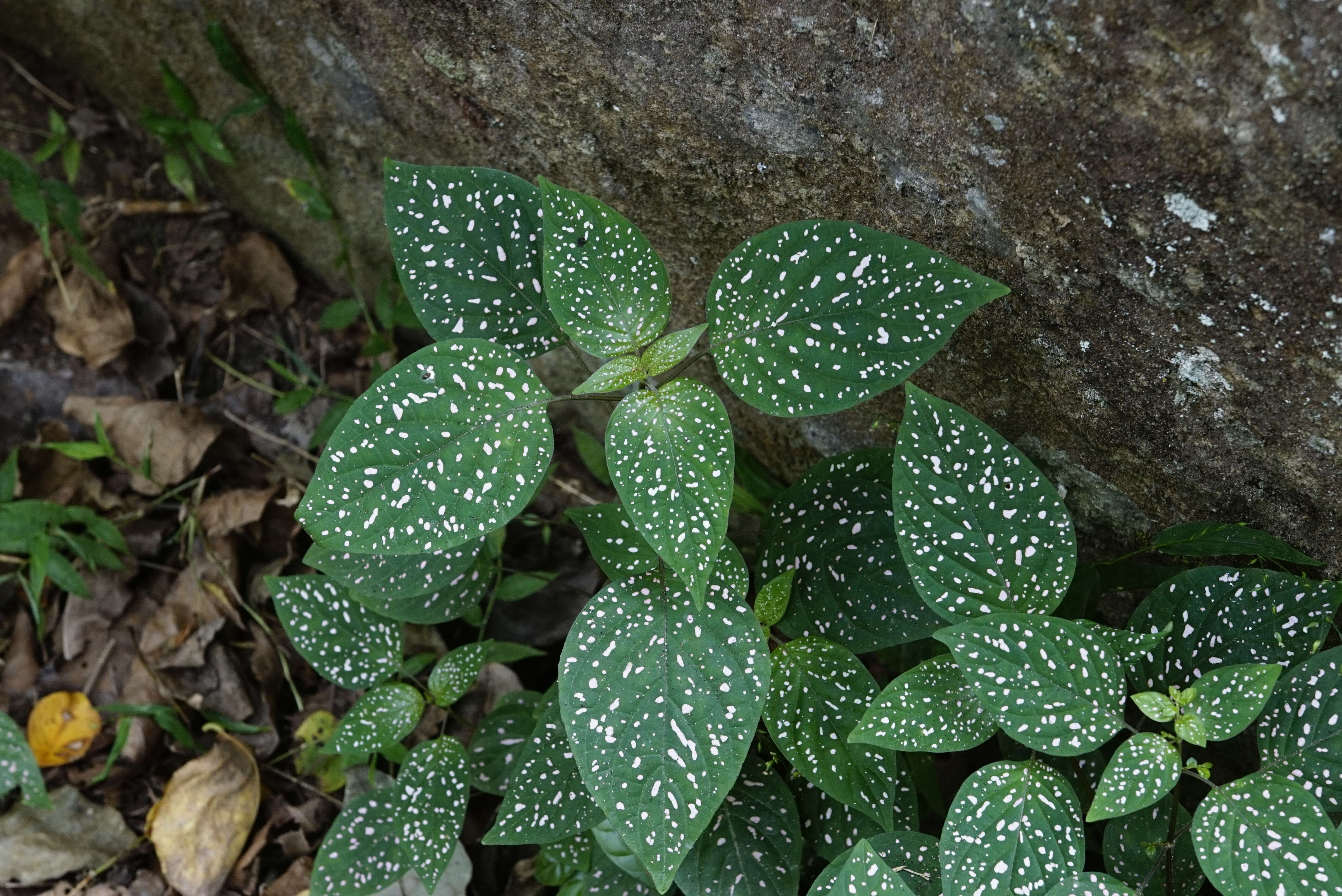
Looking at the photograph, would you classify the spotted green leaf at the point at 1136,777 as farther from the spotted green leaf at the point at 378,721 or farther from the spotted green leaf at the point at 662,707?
the spotted green leaf at the point at 378,721

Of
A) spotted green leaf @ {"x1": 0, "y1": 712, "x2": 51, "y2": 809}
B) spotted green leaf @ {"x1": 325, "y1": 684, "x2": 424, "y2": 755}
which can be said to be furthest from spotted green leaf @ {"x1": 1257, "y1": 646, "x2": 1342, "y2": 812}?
spotted green leaf @ {"x1": 0, "y1": 712, "x2": 51, "y2": 809}

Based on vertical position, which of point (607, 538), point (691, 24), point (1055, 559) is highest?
point (691, 24)

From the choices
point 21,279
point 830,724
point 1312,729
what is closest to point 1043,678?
point 830,724

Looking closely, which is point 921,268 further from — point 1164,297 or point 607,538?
point 607,538

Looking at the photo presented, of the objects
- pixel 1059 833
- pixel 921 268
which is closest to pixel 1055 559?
pixel 1059 833

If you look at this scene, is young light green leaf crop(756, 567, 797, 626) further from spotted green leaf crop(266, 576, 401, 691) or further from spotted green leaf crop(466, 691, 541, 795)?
spotted green leaf crop(266, 576, 401, 691)

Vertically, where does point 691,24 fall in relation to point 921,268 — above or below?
above

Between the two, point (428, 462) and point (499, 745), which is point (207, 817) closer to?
point (499, 745)
